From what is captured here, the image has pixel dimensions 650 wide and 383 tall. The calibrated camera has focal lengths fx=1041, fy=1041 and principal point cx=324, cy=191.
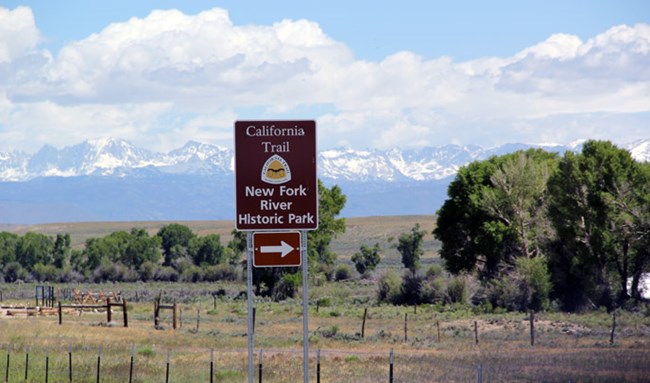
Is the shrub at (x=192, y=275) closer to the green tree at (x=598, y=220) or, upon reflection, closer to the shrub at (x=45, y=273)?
the shrub at (x=45, y=273)

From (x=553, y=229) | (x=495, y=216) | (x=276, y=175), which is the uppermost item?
(x=495, y=216)

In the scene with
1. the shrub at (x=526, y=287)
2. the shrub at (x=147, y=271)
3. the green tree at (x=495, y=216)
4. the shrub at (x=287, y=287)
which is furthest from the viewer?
the shrub at (x=147, y=271)

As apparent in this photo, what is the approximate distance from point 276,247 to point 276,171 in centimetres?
117

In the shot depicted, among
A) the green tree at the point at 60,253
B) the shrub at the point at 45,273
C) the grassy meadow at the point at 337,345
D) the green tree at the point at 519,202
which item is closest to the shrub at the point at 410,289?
the grassy meadow at the point at 337,345

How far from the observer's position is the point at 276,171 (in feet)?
52.5

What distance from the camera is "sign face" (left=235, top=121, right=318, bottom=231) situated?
623 inches

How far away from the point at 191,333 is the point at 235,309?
1709cm

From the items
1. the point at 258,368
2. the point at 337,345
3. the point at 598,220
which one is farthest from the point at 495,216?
the point at 258,368

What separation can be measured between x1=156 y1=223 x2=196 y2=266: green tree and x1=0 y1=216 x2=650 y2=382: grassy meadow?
44.7 metres

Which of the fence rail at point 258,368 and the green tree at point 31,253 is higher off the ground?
the green tree at point 31,253

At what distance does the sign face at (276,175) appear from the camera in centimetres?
1584

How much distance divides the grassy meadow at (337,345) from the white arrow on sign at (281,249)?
6391mm

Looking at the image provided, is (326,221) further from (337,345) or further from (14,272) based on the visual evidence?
(14,272)

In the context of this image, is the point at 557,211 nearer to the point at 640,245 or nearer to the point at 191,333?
the point at 640,245
